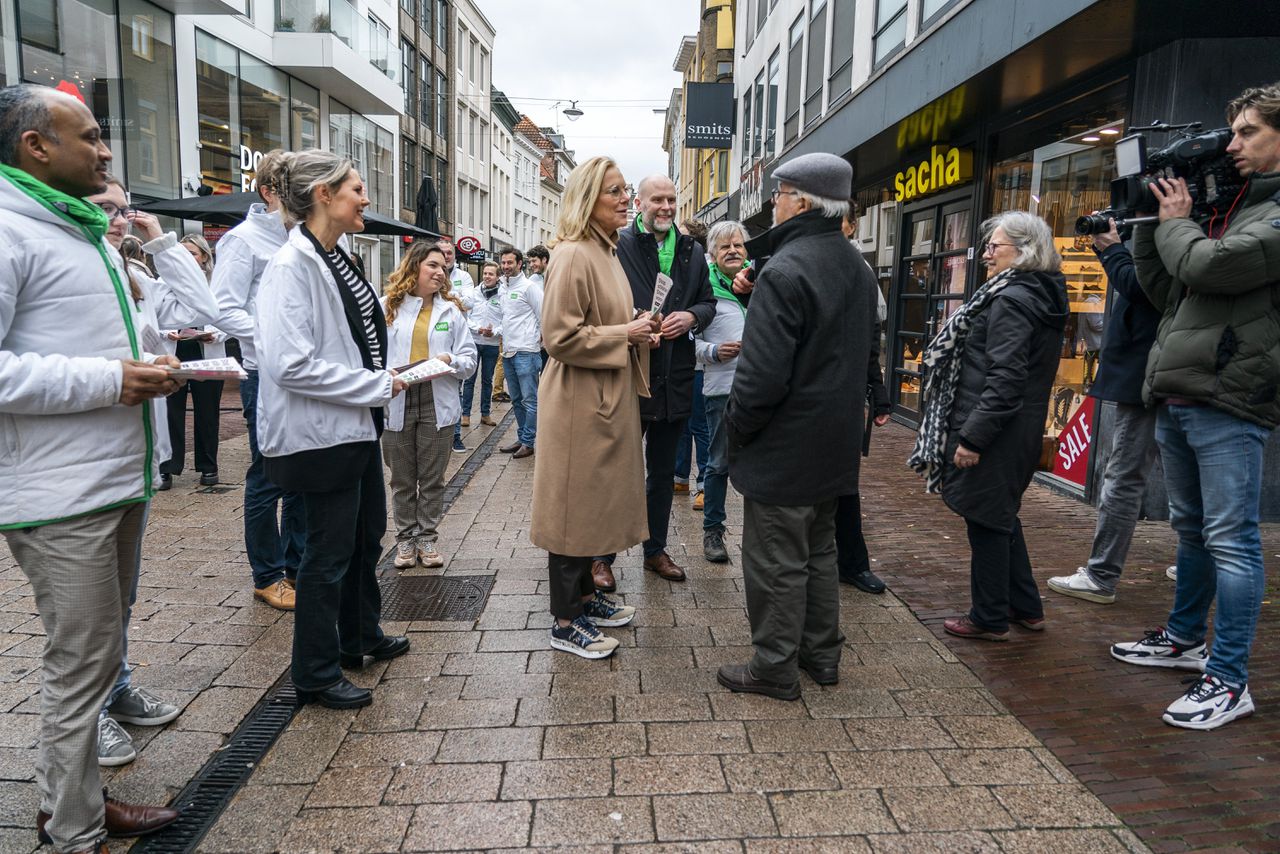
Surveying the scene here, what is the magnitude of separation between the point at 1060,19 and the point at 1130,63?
1067 mm

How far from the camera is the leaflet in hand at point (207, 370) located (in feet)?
7.75

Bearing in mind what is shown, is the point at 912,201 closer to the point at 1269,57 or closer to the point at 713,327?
the point at 1269,57

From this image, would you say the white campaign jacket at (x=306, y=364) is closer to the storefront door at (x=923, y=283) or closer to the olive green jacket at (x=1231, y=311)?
the olive green jacket at (x=1231, y=311)

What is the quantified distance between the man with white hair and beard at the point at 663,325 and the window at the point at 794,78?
11.8 metres

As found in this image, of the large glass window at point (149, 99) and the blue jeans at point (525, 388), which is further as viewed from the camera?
the large glass window at point (149, 99)

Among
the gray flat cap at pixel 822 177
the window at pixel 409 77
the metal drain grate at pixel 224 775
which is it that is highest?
the window at pixel 409 77

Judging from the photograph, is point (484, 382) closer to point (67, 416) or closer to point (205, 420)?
point (205, 420)

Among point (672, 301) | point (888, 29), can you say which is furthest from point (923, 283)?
point (672, 301)

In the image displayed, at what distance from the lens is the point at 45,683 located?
234 cm

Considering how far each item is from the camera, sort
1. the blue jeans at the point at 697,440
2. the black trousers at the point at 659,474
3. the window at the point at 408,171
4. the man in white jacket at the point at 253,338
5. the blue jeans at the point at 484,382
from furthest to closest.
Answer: the window at the point at 408,171 → the blue jeans at the point at 484,382 → the blue jeans at the point at 697,440 → the black trousers at the point at 659,474 → the man in white jacket at the point at 253,338

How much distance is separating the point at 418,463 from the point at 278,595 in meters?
1.18

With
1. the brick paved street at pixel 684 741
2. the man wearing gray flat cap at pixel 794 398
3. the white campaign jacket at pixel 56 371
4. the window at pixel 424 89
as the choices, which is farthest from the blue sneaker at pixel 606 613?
the window at pixel 424 89

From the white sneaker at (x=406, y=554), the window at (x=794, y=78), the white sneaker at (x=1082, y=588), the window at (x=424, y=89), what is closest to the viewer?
the white sneaker at (x=1082, y=588)

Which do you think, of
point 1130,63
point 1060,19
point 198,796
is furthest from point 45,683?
point 1130,63
